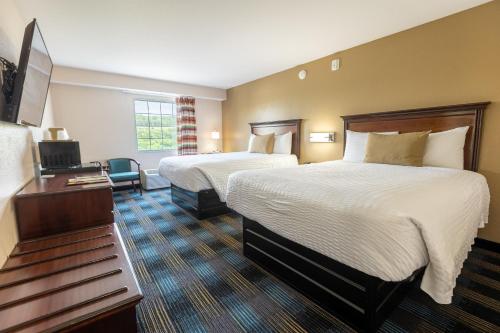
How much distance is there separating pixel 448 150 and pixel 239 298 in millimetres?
2600

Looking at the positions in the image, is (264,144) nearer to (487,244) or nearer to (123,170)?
(123,170)

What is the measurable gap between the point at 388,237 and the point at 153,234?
2.69 m

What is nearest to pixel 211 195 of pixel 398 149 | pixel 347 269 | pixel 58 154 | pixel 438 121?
pixel 58 154

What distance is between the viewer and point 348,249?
1.29 m

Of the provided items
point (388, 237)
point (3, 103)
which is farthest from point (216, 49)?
point (388, 237)

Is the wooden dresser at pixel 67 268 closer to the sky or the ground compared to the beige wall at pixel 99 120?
closer to the ground

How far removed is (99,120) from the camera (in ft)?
15.9

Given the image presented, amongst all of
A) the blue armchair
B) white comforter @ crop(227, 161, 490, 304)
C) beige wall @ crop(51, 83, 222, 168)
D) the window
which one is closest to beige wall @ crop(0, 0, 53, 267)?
white comforter @ crop(227, 161, 490, 304)

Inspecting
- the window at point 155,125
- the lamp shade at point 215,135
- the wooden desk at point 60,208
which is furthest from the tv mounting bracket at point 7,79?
the lamp shade at point 215,135

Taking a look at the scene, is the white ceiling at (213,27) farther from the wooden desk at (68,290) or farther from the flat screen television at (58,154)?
the wooden desk at (68,290)

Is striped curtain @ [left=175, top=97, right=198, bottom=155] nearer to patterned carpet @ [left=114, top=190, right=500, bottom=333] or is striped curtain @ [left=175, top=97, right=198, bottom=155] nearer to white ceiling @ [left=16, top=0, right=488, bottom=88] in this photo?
white ceiling @ [left=16, top=0, right=488, bottom=88]

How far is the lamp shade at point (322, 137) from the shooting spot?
3.79 m

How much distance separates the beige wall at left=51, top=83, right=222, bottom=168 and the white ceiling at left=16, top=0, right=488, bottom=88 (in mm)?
738

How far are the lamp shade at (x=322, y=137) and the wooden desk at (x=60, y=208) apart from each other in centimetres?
325
